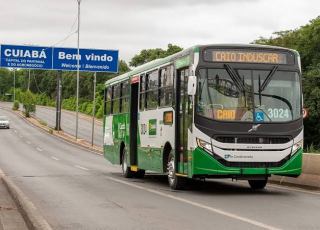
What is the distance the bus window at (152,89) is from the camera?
17938mm

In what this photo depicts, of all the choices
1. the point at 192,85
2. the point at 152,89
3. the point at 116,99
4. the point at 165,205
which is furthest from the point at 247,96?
the point at 116,99

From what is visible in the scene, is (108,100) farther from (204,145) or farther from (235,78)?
(204,145)

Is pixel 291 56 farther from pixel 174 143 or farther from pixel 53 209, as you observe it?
pixel 53 209

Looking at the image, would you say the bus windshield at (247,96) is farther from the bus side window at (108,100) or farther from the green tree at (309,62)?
the green tree at (309,62)

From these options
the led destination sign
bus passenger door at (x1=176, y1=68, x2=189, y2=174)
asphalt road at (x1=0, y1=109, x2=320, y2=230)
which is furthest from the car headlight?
bus passenger door at (x1=176, y1=68, x2=189, y2=174)

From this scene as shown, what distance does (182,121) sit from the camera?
15.8 metres

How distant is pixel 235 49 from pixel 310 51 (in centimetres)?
3788

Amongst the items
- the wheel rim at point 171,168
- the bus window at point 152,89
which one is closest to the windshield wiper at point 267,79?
the wheel rim at point 171,168

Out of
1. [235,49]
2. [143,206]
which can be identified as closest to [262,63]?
[235,49]

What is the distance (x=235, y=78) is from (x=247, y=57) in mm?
608

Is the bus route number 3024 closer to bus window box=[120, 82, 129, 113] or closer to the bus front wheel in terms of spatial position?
bus window box=[120, 82, 129, 113]

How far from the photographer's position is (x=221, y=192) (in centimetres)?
1641

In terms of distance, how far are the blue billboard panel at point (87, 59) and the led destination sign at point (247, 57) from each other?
3752 cm

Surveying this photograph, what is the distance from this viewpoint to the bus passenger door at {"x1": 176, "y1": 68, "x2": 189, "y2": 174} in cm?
1552
